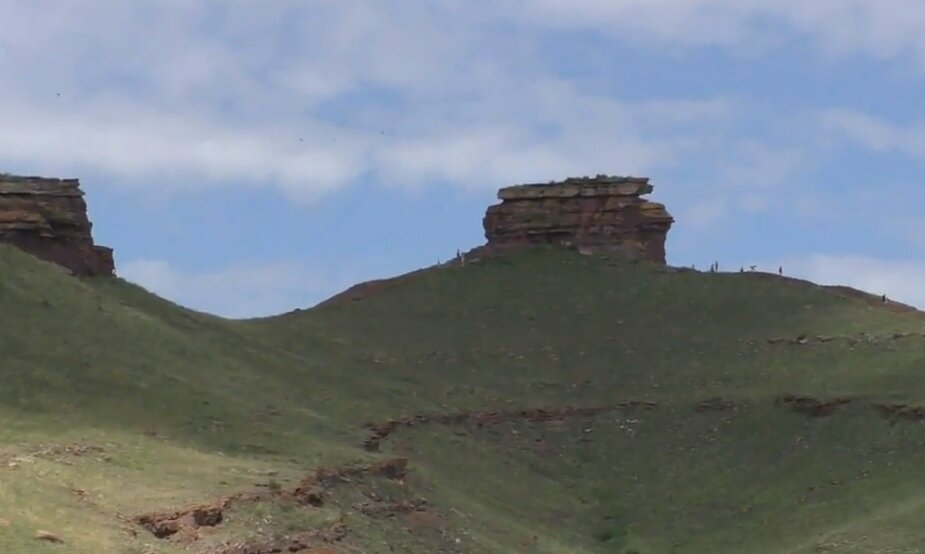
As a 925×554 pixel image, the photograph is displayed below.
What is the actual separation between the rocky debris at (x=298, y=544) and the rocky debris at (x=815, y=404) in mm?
19071

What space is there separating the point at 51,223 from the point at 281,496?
26375 mm

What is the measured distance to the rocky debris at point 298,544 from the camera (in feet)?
78.8

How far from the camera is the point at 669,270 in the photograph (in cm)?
6456

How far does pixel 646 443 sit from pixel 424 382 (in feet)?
25.3

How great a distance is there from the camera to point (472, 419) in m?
45.7

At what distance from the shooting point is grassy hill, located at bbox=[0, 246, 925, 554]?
28297 millimetres

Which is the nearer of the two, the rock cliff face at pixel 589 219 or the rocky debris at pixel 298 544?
the rocky debris at pixel 298 544

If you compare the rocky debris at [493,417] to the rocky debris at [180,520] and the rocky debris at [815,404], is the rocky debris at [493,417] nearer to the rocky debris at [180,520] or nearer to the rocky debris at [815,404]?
the rocky debris at [815,404]

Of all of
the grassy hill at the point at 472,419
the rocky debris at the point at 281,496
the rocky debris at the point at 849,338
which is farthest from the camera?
the rocky debris at the point at 849,338

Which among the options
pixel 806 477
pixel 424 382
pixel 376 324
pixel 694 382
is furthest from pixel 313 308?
pixel 806 477

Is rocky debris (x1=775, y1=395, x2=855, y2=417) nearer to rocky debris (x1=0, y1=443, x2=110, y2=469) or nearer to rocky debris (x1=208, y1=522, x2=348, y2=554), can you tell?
rocky debris (x1=208, y1=522, x2=348, y2=554)

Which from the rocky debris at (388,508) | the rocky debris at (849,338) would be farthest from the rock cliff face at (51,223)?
the rocky debris at (388,508)

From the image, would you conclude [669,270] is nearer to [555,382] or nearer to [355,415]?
[555,382]

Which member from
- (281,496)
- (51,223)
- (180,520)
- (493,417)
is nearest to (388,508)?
(281,496)
